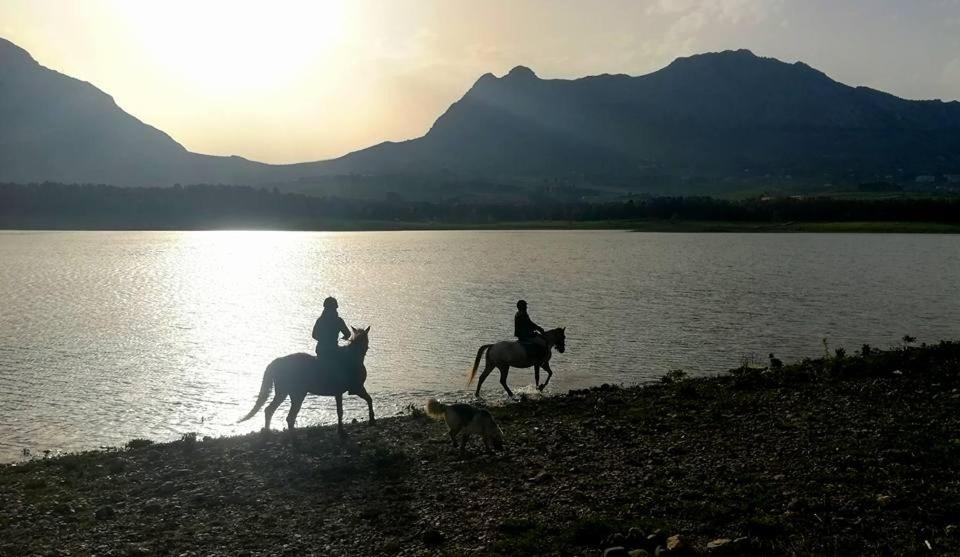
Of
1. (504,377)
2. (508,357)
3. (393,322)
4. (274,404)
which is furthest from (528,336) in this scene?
(393,322)

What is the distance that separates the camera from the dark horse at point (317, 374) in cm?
1619

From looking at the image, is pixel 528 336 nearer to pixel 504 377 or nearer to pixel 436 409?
pixel 504 377

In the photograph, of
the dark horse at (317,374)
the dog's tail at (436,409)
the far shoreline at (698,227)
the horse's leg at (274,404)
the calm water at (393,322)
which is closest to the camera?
the dog's tail at (436,409)

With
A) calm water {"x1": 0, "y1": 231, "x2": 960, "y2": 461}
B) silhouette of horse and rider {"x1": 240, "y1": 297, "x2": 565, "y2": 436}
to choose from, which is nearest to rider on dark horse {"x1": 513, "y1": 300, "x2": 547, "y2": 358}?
calm water {"x1": 0, "y1": 231, "x2": 960, "y2": 461}

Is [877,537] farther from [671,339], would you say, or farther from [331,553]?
[671,339]

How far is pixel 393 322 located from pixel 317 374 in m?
24.6

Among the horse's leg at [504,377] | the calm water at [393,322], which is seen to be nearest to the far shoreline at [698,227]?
the calm water at [393,322]

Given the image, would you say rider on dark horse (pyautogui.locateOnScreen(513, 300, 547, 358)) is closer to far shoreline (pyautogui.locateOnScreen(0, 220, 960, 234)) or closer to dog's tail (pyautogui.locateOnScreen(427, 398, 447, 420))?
dog's tail (pyautogui.locateOnScreen(427, 398, 447, 420))

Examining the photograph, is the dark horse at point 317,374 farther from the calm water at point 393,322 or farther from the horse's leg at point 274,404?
the calm water at point 393,322

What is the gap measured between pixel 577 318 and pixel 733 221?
486ft

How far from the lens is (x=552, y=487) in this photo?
40.6 ft

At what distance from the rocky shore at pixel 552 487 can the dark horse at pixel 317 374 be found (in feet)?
3.69

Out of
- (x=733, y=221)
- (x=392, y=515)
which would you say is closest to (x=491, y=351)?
(x=392, y=515)

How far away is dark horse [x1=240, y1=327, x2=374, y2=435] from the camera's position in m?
16.2
